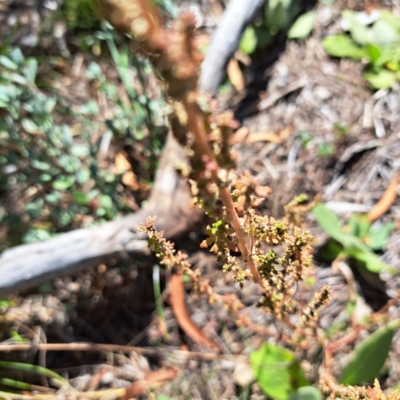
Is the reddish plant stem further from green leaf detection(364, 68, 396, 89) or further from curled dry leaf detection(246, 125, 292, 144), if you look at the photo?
green leaf detection(364, 68, 396, 89)

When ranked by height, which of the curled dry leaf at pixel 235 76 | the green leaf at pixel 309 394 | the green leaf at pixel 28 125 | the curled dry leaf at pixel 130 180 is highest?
the curled dry leaf at pixel 235 76

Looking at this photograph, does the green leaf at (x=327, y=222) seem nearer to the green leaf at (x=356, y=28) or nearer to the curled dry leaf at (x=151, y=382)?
the curled dry leaf at (x=151, y=382)

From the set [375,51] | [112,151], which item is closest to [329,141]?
[375,51]

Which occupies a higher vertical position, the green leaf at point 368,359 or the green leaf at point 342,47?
the green leaf at point 342,47

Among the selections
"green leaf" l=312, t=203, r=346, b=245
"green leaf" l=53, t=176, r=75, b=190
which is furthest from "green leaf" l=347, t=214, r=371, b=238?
"green leaf" l=53, t=176, r=75, b=190

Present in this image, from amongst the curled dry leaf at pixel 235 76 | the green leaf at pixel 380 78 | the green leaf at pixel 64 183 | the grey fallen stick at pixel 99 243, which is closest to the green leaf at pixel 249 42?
the curled dry leaf at pixel 235 76

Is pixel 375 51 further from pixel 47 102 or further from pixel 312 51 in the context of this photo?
pixel 47 102
